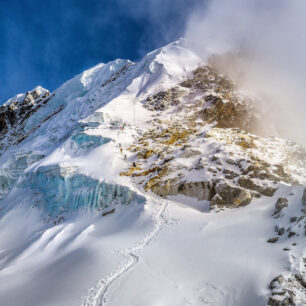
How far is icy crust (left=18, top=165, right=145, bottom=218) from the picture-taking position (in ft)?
65.7

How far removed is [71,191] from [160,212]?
10.6m

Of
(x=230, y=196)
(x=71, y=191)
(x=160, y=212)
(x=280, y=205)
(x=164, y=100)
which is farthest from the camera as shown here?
(x=164, y=100)

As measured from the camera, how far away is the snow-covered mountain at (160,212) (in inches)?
375

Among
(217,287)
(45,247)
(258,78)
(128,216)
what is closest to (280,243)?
(217,287)

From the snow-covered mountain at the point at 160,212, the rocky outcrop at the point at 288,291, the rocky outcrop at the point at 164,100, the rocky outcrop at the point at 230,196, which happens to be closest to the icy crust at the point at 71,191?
the snow-covered mountain at the point at 160,212

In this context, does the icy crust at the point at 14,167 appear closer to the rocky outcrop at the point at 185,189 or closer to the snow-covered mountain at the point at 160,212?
the snow-covered mountain at the point at 160,212

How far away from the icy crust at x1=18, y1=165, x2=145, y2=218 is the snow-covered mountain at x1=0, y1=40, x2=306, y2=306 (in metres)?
0.11

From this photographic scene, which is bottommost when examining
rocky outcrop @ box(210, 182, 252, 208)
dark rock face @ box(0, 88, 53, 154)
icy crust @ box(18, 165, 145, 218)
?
rocky outcrop @ box(210, 182, 252, 208)

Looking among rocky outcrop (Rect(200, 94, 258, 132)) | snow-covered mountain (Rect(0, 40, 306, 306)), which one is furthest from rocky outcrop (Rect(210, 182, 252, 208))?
rocky outcrop (Rect(200, 94, 258, 132))

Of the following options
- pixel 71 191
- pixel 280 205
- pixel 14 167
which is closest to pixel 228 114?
pixel 280 205

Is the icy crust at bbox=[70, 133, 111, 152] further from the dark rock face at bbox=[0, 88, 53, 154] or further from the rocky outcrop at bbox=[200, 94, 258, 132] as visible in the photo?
the dark rock face at bbox=[0, 88, 53, 154]

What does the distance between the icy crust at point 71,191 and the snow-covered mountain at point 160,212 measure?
0.11m

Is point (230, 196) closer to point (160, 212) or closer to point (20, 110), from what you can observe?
point (160, 212)

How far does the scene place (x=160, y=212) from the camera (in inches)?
664
